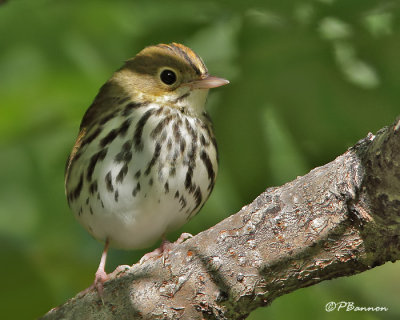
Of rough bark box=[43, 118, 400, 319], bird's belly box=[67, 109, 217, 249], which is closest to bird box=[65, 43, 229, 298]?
bird's belly box=[67, 109, 217, 249]

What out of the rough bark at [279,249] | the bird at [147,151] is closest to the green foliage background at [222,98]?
the bird at [147,151]

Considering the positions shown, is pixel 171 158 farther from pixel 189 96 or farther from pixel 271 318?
pixel 271 318

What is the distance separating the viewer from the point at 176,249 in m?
2.93

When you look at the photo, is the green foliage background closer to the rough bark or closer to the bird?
the bird

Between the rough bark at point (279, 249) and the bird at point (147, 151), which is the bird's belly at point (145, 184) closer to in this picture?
the bird at point (147, 151)

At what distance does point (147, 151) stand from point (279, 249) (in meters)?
0.93

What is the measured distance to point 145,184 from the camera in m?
3.35

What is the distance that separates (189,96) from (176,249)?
0.93 m

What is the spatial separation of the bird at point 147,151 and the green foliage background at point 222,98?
0.22 meters

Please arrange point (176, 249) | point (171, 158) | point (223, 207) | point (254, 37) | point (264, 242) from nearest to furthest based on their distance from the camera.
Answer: point (264, 242) < point (176, 249) < point (171, 158) < point (254, 37) < point (223, 207)

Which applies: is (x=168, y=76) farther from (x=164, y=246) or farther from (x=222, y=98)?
(x=164, y=246)

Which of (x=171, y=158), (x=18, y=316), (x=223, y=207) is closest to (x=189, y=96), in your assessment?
(x=171, y=158)

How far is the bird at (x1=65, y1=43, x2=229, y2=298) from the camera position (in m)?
3.36

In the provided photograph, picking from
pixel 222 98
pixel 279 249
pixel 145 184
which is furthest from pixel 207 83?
pixel 279 249
